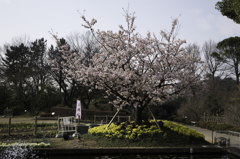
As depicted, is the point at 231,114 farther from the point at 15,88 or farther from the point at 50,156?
the point at 15,88

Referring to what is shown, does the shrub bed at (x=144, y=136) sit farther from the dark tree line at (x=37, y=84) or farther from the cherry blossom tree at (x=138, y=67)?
the dark tree line at (x=37, y=84)

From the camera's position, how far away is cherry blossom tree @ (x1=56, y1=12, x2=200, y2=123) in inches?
508

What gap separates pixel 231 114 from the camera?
21422mm

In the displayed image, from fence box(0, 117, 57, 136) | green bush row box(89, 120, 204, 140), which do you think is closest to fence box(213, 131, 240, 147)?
green bush row box(89, 120, 204, 140)

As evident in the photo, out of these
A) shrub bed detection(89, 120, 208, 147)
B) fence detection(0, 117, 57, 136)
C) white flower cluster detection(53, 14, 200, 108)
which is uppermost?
white flower cluster detection(53, 14, 200, 108)

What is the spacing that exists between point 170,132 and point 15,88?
108 feet

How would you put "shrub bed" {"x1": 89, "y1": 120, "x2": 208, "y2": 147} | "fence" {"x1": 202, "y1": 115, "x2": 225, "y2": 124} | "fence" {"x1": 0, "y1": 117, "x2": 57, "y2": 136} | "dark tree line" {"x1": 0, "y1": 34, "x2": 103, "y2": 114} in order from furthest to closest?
"dark tree line" {"x1": 0, "y1": 34, "x2": 103, "y2": 114} < "fence" {"x1": 202, "y1": 115, "x2": 225, "y2": 124} < "fence" {"x1": 0, "y1": 117, "x2": 57, "y2": 136} < "shrub bed" {"x1": 89, "y1": 120, "x2": 208, "y2": 147}

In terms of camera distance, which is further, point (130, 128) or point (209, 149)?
point (130, 128)

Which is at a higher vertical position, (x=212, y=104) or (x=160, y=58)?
(x=160, y=58)

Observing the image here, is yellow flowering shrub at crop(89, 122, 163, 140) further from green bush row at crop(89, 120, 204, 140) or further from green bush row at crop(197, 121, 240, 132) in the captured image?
green bush row at crop(197, 121, 240, 132)

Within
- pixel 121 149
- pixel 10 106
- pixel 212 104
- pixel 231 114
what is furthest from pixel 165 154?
pixel 10 106

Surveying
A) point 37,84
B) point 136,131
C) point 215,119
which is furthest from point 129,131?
point 37,84

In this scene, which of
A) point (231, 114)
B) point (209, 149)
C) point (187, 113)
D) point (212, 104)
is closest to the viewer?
point (209, 149)

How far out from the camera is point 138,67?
13.9 metres
